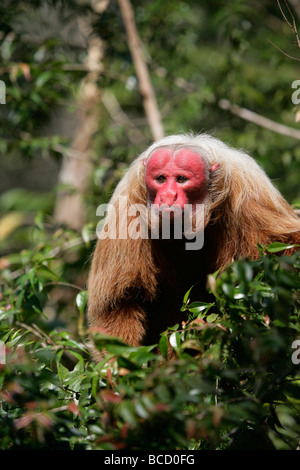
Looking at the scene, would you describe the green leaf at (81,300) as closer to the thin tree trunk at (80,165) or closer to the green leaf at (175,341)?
the green leaf at (175,341)

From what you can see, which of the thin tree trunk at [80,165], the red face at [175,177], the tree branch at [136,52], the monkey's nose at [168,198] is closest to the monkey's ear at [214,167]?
the red face at [175,177]

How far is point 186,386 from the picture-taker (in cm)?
201

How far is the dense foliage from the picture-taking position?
1.99m

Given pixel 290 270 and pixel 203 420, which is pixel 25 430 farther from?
pixel 290 270

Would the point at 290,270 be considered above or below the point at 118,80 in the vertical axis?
below

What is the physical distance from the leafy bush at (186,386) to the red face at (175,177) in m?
0.89

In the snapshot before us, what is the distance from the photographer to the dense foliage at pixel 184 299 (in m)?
1.99

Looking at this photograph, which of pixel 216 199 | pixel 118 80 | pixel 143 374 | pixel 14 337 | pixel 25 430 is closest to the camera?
pixel 25 430

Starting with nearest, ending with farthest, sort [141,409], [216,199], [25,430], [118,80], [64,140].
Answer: [141,409] < [25,430] < [216,199] < [64,140] < [118,80]

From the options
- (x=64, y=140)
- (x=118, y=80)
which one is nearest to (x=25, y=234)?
(x=64, y=140)

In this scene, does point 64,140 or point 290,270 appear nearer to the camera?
point 290,270

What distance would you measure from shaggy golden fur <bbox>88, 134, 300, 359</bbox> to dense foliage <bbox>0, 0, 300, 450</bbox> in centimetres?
22

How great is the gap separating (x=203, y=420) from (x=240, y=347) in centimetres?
64

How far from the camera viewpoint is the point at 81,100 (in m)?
9.74
